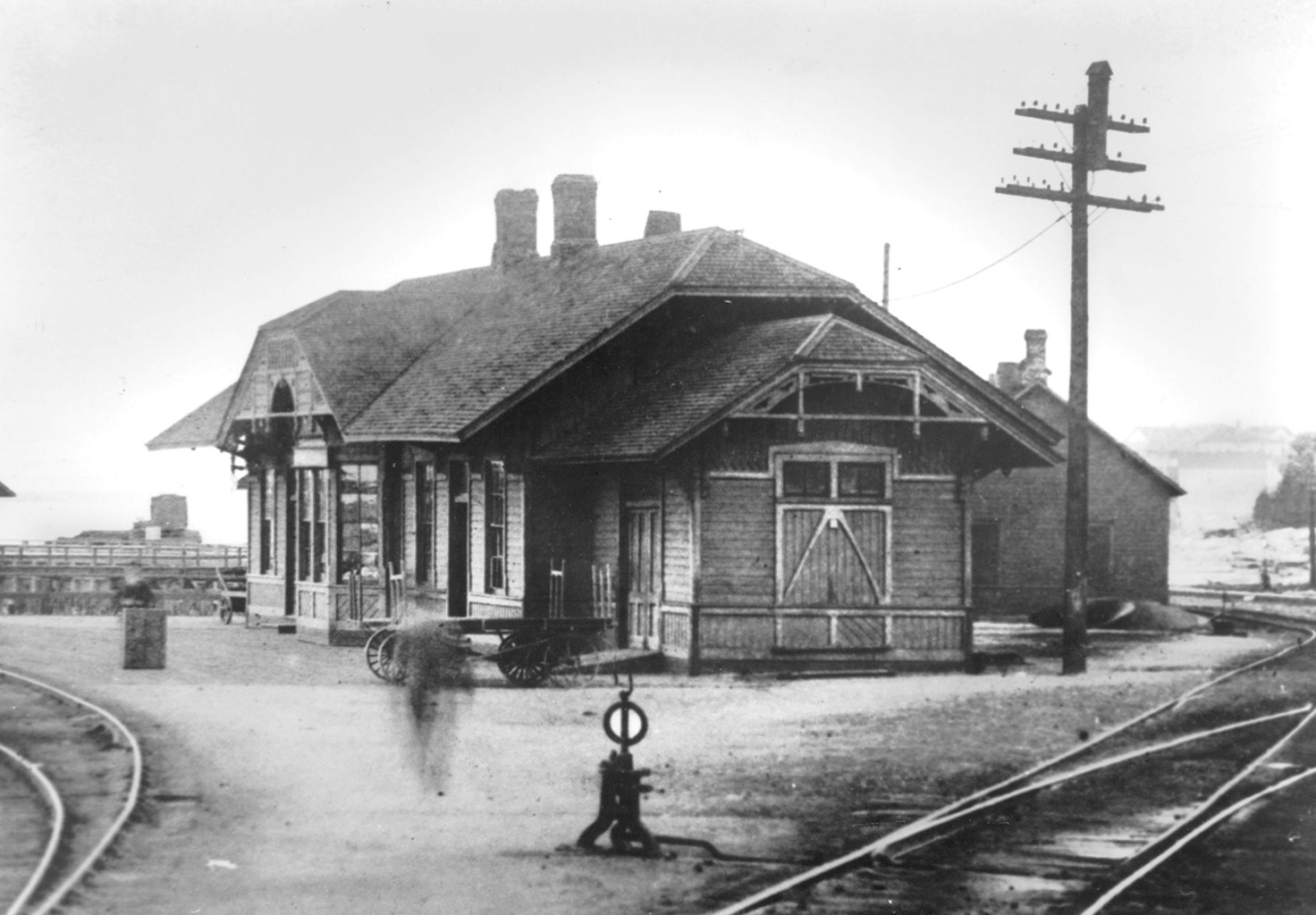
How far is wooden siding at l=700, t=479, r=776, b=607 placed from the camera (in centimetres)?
2220

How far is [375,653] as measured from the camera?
22047 mm

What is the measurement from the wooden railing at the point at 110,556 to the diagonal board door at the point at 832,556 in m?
24.6

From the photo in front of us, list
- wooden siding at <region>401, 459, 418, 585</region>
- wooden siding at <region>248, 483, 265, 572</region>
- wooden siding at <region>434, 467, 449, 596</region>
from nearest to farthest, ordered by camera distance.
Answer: wooden siding at <region>434, 467, 449, 596</region> → wooden siding at <region>401, 459, 418, 585</region> → wooden siding at <region>248, 483, 265, 572</region>

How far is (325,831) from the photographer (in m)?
11.9

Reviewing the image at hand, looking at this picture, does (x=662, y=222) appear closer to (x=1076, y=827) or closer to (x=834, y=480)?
(x=834, y=480)

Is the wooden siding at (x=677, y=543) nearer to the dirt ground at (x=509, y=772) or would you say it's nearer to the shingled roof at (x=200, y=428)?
the dirt ground at (x=509, y=772)

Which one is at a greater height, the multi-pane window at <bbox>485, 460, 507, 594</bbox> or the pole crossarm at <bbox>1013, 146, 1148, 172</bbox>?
the pole crossarm at <bbox>1013, 146, 1148, 172</bbox>

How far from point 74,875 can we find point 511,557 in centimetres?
1495

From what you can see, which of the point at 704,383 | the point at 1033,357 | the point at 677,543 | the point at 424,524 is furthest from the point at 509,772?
the point at 1033,357

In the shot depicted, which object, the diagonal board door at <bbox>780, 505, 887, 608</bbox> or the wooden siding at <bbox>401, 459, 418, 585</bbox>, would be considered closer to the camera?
the diagonal board door at <bbox>780, 505, 887, 608</bbox>

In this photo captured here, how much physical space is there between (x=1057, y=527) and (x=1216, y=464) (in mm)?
14890

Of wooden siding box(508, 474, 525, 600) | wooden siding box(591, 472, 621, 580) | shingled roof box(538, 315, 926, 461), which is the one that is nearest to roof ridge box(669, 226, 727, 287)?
shingled roof box(538, 315, 926, 461)

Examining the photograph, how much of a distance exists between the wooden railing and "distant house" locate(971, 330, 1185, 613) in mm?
20124

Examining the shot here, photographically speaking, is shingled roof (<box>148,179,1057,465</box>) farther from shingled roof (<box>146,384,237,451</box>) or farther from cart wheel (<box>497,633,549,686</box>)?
cart wheel (<box>497,633,549,686</box>)
